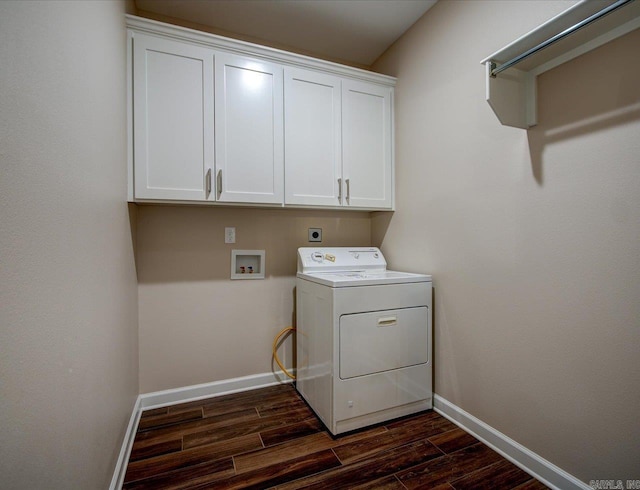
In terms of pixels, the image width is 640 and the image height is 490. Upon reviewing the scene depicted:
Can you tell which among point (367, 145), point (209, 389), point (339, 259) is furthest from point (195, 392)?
point (367, 145)

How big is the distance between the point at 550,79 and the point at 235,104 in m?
1.68

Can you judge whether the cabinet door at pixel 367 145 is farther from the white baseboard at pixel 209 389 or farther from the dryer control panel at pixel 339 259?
the white baseboard at pixel 209 389

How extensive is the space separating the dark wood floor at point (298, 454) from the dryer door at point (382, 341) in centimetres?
36

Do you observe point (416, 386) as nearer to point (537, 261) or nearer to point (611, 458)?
point (611, 458)

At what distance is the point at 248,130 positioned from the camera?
2008 mm

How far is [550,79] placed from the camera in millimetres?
1396

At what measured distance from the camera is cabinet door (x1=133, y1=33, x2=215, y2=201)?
178cm

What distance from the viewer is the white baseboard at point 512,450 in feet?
4.37

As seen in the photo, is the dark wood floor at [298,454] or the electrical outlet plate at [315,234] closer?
the dark wood floor at [298,454]

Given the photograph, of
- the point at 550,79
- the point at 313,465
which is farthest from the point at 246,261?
the point at 550,79

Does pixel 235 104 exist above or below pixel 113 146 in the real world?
above

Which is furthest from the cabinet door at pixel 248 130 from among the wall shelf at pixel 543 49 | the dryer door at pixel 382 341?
the wall shelf at pixel 543 49

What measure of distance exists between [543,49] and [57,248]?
1.83m

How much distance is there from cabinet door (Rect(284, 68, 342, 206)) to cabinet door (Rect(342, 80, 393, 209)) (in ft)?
0.25
